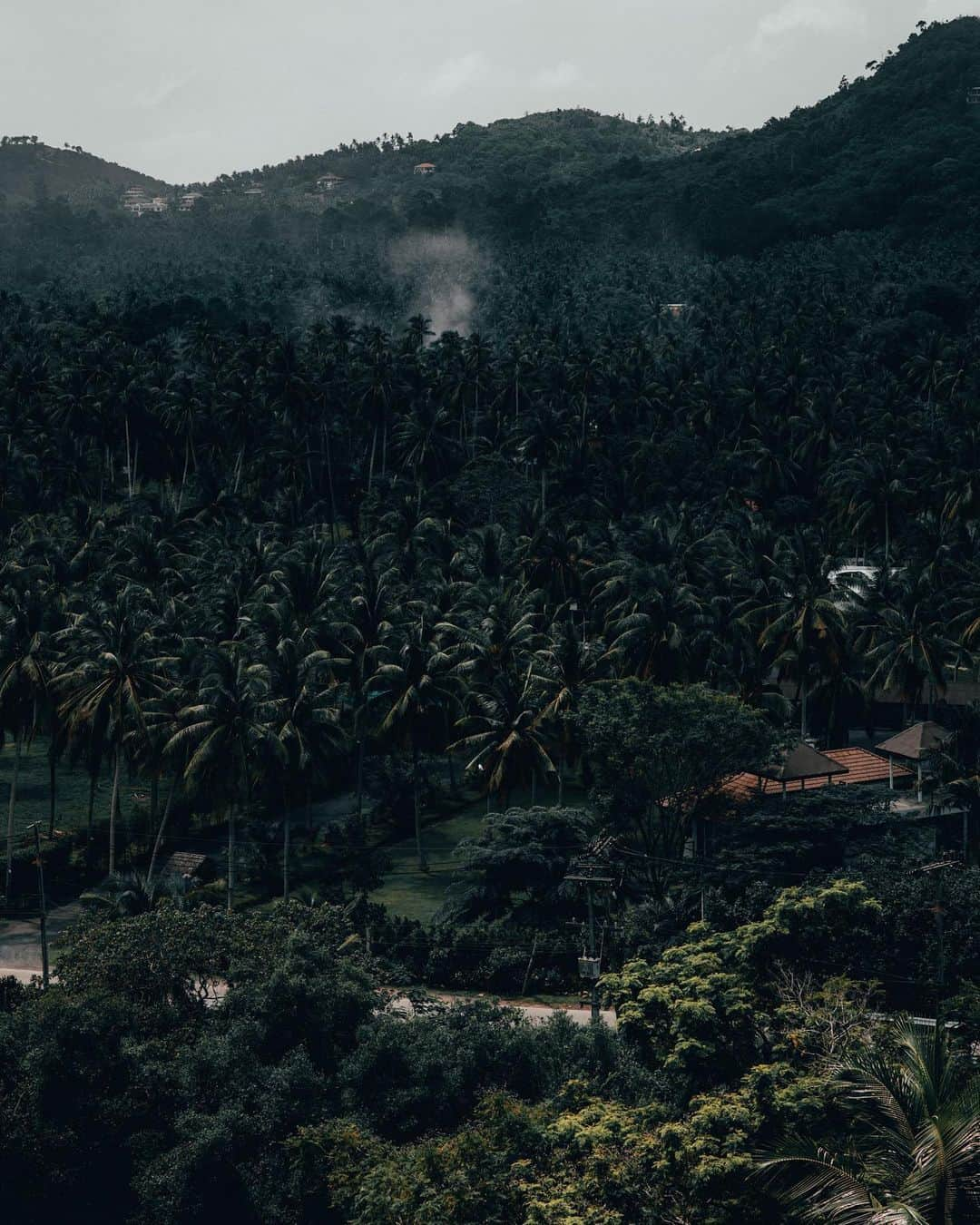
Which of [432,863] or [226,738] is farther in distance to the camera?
[432,863]

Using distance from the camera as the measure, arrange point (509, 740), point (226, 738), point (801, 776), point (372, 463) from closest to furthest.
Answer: point (226, 738)
point (801, 776)
point (509, 740)
point (372, 463)

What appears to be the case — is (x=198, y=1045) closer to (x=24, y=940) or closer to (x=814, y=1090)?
(x=814, y=1090)

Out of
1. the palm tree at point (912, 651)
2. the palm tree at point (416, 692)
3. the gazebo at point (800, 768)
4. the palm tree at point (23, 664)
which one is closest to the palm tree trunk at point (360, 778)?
the palm tree at point (416, 692)

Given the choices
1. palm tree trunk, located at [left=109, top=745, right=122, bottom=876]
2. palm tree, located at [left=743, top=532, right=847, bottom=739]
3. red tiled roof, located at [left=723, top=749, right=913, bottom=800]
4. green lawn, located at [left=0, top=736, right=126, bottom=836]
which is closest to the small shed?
palm tree trunk, located at [left=109, top=745, right=122, bottom=876]

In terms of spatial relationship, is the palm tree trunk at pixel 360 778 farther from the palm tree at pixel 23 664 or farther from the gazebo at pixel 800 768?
the gazebo at pixel 800 768

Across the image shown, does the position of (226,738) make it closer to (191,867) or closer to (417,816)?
(191,867)

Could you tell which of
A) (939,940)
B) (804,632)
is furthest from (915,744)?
(939,940)
